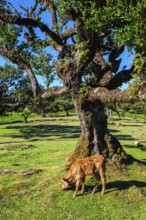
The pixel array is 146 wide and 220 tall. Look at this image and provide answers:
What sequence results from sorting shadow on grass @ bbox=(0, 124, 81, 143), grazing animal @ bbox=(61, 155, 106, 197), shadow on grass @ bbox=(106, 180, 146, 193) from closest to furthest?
grazing animal @ bbox=(61, 155, 106, 197) < shadow on grass @ bbox=(106, 180, 146, 193) < shadow on grass @ bbox=(0, 124, 81, 143)

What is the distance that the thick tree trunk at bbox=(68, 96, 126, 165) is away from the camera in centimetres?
2117

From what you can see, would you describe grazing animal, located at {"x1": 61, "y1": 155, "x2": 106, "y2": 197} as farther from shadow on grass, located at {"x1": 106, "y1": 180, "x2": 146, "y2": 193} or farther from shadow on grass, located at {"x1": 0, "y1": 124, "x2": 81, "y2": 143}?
shadow on grass, located at {"x1": 0, "y1": 124, "x2": 81, "y2": 143}

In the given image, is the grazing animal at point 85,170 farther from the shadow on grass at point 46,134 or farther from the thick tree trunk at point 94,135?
the shadow on grass at point 46,134

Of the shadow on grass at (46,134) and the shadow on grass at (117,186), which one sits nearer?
the shadow on grass at (117,186)

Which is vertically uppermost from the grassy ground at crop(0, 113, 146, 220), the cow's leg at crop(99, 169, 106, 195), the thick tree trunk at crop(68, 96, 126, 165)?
the thick tree trunk at crop(68, 96, 126, 165)

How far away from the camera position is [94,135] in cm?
2155

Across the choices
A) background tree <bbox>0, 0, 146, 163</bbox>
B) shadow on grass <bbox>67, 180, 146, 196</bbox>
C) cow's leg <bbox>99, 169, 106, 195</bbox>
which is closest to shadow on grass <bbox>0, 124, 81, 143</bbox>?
background tree <bbox>0, 0, 146, 163</bbox>

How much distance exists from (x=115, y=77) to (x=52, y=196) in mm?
9037

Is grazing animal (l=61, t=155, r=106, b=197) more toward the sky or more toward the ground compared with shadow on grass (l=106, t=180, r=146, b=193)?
more toward the sky

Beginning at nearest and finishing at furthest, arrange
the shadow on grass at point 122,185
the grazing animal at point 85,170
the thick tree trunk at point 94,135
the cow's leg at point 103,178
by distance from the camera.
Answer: the grazing animal at point 85,170 < the cow's leg at point 103,178 < the shadow on grass at point 122,185 < the thick tree trunk at point 94,135

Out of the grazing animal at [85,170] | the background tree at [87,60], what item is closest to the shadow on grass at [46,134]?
the background tree at [87,60]

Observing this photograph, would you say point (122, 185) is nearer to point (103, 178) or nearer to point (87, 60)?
point (103, 178)

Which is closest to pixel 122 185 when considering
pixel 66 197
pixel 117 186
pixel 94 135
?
pixel 117 186

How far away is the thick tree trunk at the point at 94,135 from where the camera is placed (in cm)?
2117
